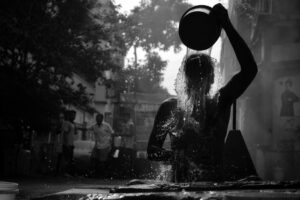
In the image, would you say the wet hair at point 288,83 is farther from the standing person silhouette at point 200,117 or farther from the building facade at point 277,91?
the standing person silhouette at point 200,117

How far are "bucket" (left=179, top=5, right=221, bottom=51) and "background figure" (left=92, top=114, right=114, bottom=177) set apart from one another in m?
11.0

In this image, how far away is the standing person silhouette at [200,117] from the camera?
395 centimetres

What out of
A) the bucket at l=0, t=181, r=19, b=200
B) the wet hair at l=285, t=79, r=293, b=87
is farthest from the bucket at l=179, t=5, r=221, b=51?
the wet hair at l=285, t=79, r=293, b=87

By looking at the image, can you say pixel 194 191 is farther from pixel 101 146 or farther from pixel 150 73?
pixel 150 73

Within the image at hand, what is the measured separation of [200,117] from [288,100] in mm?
12136

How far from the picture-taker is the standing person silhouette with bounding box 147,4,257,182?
395 centimetres

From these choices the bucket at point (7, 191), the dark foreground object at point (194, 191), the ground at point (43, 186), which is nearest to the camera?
the dark foreground object at point (194, 191)

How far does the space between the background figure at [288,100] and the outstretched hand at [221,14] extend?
12202 millimetres

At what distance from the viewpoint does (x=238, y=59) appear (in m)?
3.99

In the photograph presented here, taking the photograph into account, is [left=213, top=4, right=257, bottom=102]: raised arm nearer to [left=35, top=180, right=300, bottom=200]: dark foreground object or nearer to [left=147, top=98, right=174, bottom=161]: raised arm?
[left=147, top=98, right=174, bottom=161]: raised arm

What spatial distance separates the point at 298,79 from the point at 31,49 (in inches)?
331

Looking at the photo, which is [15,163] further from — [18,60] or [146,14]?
[146,14]

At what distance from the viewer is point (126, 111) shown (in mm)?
42281

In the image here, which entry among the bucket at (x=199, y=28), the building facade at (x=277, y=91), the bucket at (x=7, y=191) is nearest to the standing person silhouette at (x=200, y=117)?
the bucket at (x=199, y=28)
